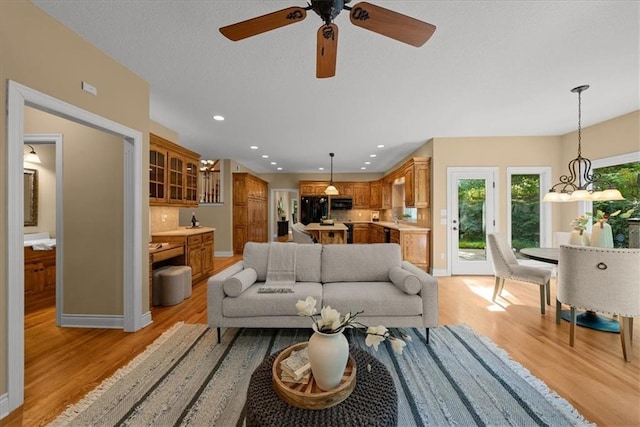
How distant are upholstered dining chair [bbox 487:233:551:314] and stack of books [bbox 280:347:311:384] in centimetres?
315

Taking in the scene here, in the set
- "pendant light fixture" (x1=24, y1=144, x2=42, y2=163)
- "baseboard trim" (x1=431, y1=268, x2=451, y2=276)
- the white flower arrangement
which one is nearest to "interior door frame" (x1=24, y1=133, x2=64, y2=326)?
"pendant light fixture" (x1=24, y1=144, x2=42, y2=163)

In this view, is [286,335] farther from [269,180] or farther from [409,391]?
[269,180]

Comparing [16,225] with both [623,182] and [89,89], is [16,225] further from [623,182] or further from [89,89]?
[623,182]

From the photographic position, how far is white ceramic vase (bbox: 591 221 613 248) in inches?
103

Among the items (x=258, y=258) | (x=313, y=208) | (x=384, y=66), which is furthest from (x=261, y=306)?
(x=313, y=208)

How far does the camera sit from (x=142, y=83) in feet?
9.25

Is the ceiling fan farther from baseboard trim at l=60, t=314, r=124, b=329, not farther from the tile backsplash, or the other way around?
the tile backsplash

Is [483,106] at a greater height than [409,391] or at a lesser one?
greater

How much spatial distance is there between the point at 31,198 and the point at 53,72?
127 inches

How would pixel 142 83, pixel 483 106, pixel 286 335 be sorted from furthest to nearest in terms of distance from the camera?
pixel 483 106, pixel 142 83, pixel 286 335

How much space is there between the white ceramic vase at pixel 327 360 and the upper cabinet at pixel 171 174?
11.5 ft

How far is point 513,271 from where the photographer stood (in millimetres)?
3297

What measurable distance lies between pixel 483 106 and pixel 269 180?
7.18 meters

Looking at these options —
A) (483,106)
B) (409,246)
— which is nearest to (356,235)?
(409,246)
